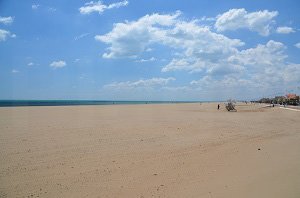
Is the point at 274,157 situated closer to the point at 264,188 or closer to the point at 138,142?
the point at 264,188

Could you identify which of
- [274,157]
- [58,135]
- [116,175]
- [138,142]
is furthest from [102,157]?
[274,157]

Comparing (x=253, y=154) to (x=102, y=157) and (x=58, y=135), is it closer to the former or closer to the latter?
(x=102, y=157)

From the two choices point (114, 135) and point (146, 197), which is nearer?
point (146, 197)

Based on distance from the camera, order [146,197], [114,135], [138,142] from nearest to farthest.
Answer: [146,197], [138,142], [114,135]

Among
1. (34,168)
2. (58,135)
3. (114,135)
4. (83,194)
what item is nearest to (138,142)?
(114,135)

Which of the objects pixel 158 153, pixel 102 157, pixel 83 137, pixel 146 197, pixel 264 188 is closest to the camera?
pixel 146 197

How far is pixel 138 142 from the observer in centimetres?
1206

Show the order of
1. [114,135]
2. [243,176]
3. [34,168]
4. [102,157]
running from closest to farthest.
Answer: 1. [243,176]
2. [34,168]
3. [102,157]
4. [114,135]

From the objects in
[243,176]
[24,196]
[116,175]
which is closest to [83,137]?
[116,175]

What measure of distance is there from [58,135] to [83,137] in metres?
1.34

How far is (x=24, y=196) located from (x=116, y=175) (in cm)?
231

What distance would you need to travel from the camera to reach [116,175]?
7.27m

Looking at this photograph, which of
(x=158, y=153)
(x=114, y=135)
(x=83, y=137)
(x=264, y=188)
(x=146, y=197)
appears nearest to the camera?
(x=146, y=197)

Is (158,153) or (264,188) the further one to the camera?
(158,153)
